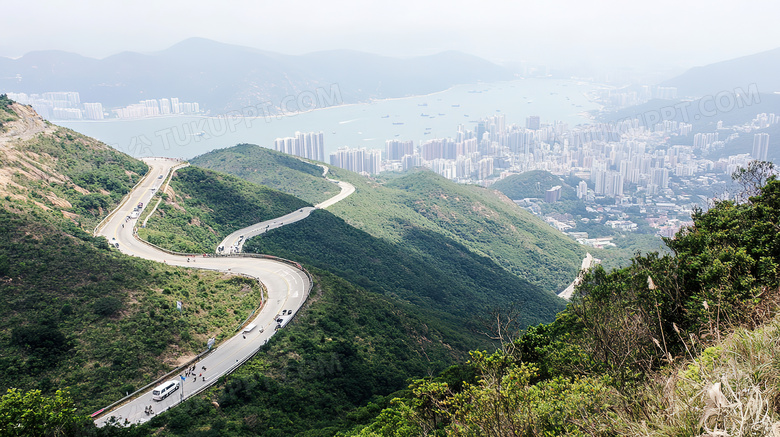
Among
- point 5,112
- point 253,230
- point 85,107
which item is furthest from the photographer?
point 85,107

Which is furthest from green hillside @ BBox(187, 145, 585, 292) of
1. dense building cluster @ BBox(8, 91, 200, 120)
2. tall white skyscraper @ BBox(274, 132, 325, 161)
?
dense building cluster @ BBox(8, 91, 200, 120)

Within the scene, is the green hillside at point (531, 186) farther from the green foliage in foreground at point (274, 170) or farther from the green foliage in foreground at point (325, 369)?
the green foliage in foreground at point (325, 369)

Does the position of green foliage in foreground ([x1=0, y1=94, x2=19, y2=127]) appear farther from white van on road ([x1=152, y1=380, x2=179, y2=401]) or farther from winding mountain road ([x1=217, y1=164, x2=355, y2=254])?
white van on road ([x1=152, y1=380, x2=179, y2=401])

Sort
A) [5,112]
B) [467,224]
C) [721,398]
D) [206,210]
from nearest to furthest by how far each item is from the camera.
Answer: [721,398], [5,112], [206,210], [467,224]

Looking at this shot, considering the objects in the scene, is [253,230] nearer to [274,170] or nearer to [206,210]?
[206,210]

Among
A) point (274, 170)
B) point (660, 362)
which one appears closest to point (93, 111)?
point (274, 170)

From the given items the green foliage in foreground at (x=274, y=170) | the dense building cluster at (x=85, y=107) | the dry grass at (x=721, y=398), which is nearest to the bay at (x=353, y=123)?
the dense building cluster at (x=85, y=107)

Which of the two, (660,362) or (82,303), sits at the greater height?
(660,362)
